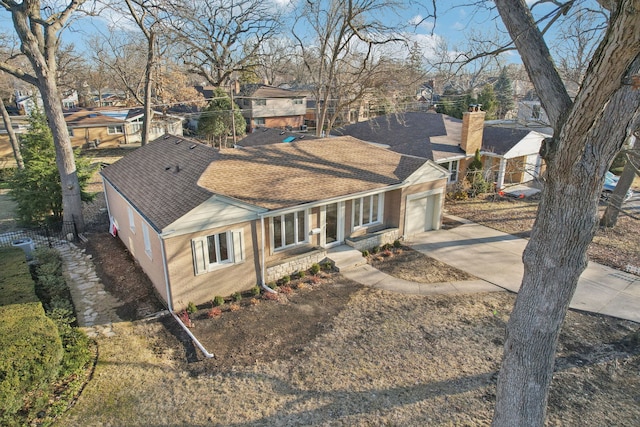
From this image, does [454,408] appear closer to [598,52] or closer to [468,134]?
[598,52]

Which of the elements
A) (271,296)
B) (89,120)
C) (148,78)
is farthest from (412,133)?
(89,120)

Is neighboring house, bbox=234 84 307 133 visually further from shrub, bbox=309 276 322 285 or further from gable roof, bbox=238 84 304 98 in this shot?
shrub, bbox=309 276 322 285

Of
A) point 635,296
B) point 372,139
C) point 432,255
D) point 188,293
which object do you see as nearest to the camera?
point 188,293

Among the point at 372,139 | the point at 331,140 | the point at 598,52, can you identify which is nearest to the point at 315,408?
the point at 598,52

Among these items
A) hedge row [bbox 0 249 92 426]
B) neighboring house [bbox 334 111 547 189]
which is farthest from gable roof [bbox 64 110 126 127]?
hedge row [bbox 0 249 92 426]

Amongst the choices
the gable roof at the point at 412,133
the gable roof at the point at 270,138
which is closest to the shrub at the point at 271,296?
the gable roof at the point at 412,133

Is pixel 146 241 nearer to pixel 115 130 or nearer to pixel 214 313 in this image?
pixel 214 313

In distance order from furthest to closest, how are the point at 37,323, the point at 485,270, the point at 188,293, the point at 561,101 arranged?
the point at 485,270 → the point at 188,293 → the point at 37,323 → the point at 561,101
